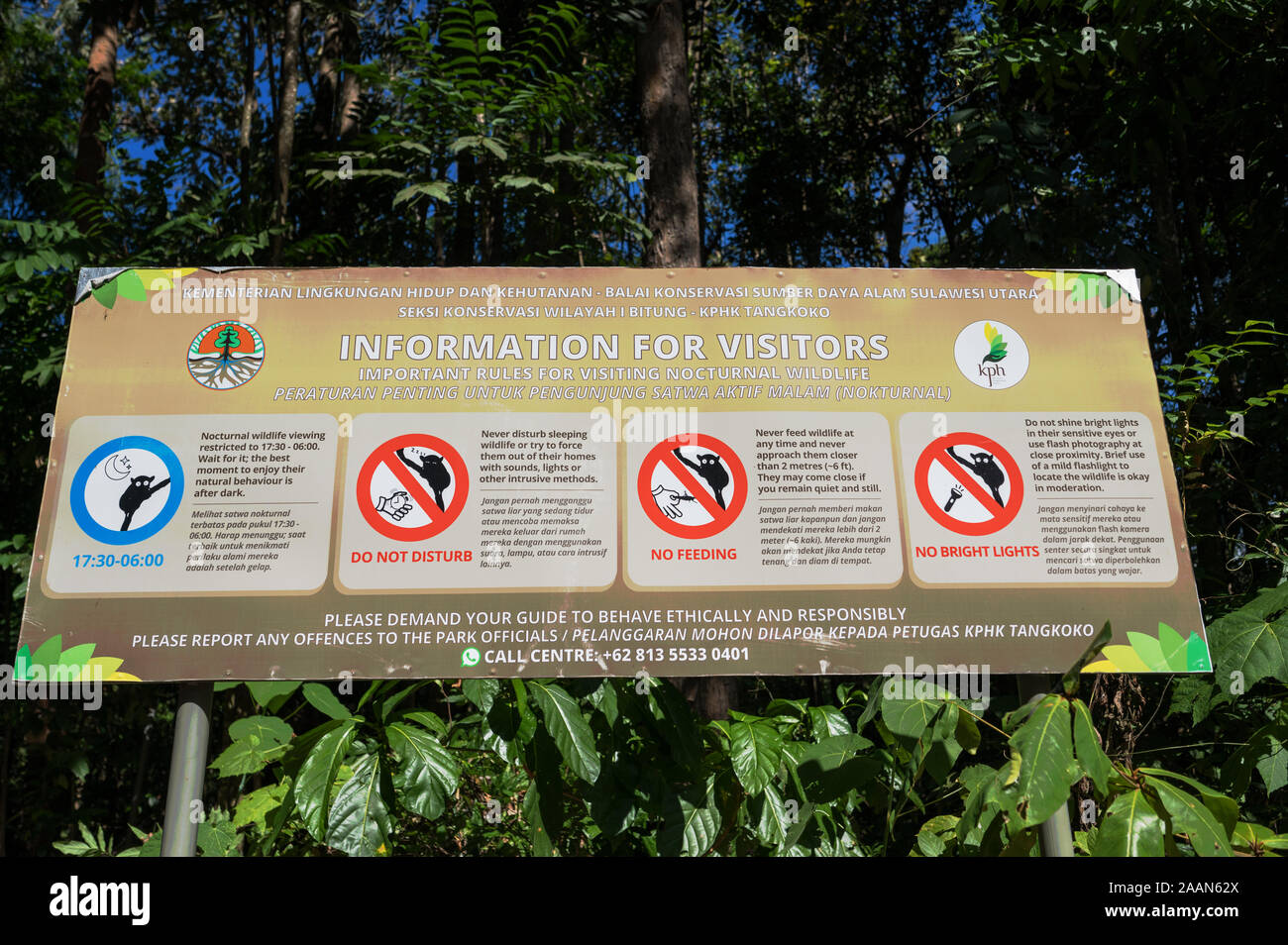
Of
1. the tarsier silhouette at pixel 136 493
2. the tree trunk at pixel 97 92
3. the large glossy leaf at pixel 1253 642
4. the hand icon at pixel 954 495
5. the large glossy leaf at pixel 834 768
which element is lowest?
the large glossy leaf at pixel 834 768

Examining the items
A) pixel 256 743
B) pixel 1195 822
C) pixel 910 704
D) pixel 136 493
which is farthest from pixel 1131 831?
pixel 136 493

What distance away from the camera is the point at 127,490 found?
2.40m

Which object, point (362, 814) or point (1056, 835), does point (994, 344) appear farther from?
point (362, 814)

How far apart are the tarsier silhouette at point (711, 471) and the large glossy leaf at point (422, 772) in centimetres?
98

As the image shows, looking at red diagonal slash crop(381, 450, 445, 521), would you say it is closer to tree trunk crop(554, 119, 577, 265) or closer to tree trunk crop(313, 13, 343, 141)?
tree trunk crop(554, 119, 577, 265)

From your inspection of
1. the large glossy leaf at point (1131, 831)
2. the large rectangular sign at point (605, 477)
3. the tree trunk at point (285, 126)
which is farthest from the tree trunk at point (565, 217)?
the large glossy leaf at point (1131, 831)

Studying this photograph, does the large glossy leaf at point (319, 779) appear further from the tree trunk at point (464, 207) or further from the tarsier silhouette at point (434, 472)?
the tree trunk at point (464, 207)

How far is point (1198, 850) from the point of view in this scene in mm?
1935

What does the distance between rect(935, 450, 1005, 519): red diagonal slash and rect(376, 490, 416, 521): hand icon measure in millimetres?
1455

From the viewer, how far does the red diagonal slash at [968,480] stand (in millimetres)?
2432

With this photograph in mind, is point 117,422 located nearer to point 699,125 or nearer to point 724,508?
point 724,508

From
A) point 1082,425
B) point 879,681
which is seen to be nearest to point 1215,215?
point 1082,425

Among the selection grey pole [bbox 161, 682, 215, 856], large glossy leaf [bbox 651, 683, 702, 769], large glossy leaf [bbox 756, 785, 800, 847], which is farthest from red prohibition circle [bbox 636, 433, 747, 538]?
grey pole [bbox 161, 682, 215, 856]

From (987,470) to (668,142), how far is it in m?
3.08
